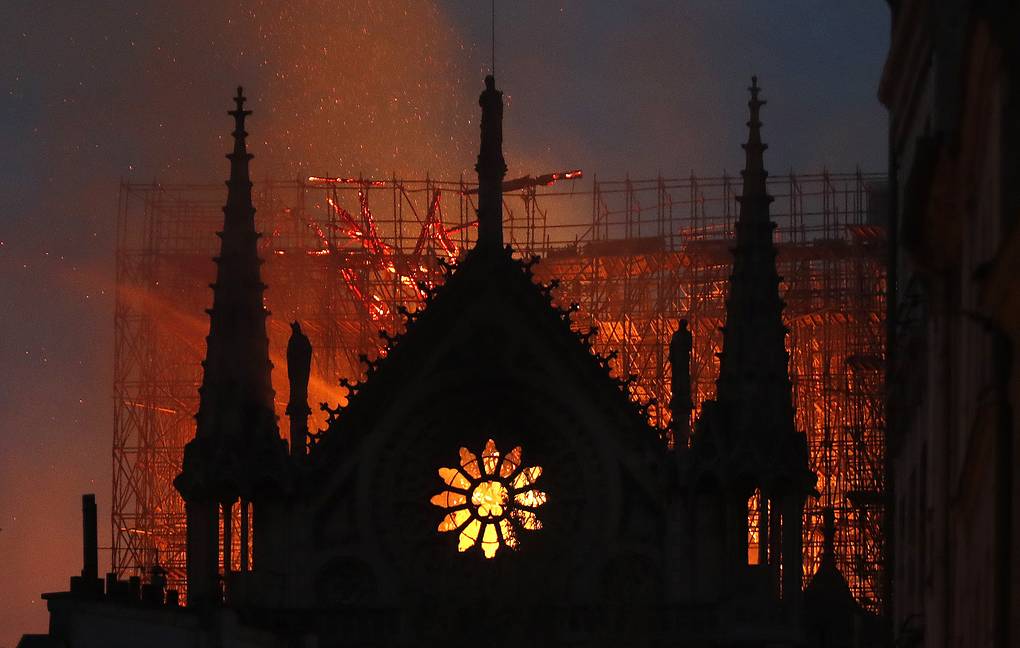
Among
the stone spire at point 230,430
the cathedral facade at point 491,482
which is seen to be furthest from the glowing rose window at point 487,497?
the stone spire at point 230,430

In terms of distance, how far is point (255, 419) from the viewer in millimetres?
53531

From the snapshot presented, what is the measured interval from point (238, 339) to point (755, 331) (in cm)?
842

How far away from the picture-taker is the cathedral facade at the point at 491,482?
52.2 metres

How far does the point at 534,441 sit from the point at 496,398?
94cm

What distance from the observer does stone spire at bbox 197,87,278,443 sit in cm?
5338

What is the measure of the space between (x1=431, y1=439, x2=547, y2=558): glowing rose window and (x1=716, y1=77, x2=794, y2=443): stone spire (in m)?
3.62

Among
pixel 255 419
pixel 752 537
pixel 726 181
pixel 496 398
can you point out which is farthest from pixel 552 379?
pixel 726 181

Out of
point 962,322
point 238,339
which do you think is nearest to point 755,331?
point 238,339

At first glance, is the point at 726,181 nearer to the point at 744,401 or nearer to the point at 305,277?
the point at 305,277

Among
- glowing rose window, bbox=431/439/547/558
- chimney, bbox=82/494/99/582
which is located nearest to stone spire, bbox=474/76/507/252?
glowing rose window, bbox=431/439/547/558

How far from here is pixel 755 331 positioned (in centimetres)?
5347

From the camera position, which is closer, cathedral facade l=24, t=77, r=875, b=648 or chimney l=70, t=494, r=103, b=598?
cathedral facade l=24, t=77, r=875, b=648

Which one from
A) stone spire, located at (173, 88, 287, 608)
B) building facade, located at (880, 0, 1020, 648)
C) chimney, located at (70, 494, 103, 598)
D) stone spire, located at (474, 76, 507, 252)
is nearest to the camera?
building facade, located at (880, 0, 1020, 648)

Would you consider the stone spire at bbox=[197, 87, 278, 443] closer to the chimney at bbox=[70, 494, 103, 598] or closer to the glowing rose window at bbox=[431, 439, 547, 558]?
the chimney at bbox=[70, 494, 103, 598]
